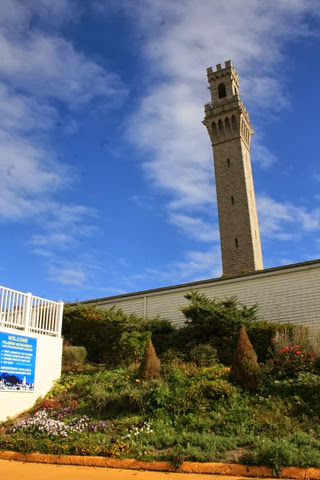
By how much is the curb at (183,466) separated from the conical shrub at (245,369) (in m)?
3.87

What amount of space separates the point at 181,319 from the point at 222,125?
30.3 meters

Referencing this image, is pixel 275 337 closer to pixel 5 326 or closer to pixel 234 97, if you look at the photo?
pixel 5 326

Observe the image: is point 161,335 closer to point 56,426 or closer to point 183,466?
point 56,426

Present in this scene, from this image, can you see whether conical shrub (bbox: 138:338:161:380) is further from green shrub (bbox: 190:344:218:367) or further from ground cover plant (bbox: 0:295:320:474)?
green shrub (bbox: 190:344:218:367)

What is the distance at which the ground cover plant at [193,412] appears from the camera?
27.3 ft

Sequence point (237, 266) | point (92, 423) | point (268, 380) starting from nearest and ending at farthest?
1. point (92, 423)
2. point (268, 380)
3. point (237, 266)

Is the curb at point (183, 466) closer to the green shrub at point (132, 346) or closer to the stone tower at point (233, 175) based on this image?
the green shrub at point (132, 346)

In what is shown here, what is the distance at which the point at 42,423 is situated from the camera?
1046 cm

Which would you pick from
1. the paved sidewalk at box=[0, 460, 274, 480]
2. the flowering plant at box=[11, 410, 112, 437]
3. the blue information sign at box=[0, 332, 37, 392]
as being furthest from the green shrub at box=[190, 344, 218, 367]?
the paved sidewalk at box=[0, 460, 274, 480]

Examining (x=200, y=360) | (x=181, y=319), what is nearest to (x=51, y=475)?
(x=200, y=360)

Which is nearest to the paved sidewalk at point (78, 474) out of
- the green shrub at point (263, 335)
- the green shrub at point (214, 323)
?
the green shrub at point (263, 335)

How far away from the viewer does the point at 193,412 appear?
1021 cm

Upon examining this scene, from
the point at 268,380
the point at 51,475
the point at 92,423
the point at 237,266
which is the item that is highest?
the point at 237,266

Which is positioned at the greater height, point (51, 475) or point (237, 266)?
point (237, 266)
